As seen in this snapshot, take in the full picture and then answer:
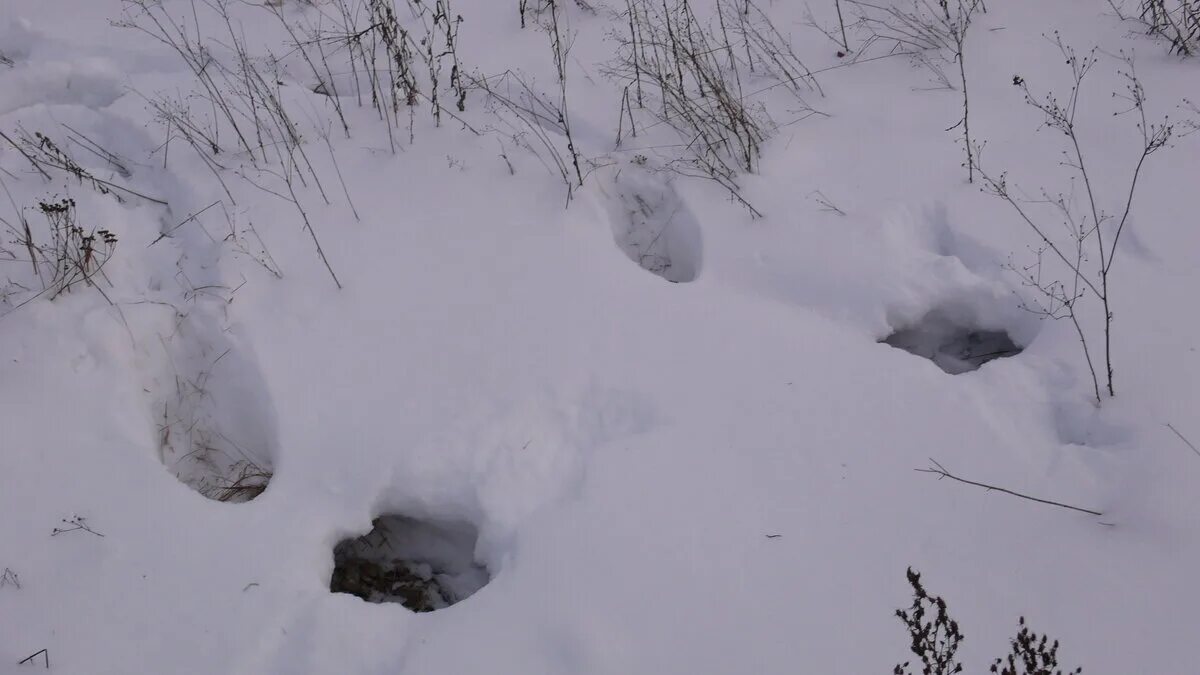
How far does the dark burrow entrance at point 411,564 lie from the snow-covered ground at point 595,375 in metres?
0.06

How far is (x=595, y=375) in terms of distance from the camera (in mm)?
2625

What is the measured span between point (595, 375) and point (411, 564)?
80 centimetres

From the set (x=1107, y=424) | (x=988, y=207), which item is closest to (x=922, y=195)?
(x=988, y=207)

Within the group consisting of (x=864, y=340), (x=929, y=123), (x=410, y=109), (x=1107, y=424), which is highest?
(x=929, y=123)

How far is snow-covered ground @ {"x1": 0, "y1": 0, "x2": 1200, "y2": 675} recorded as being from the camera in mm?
2135

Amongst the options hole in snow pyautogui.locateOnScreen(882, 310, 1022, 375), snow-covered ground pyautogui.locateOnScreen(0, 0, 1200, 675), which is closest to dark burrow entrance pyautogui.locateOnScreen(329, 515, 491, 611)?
snow-covered ground pyautogui.locateOnScreen(0, 0, 1200, 675)

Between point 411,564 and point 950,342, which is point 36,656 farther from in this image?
point 950,342

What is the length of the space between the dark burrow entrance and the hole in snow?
1.54 metres

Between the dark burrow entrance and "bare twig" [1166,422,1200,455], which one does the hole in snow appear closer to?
"bare twig" [1166,422,1200,455]

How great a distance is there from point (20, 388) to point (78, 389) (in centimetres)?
18

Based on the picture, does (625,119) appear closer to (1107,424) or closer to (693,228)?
(693,228)

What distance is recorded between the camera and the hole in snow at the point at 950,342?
2.81 m

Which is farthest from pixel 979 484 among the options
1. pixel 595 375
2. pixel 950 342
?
pixel 595 375

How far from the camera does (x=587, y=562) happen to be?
2.23m
